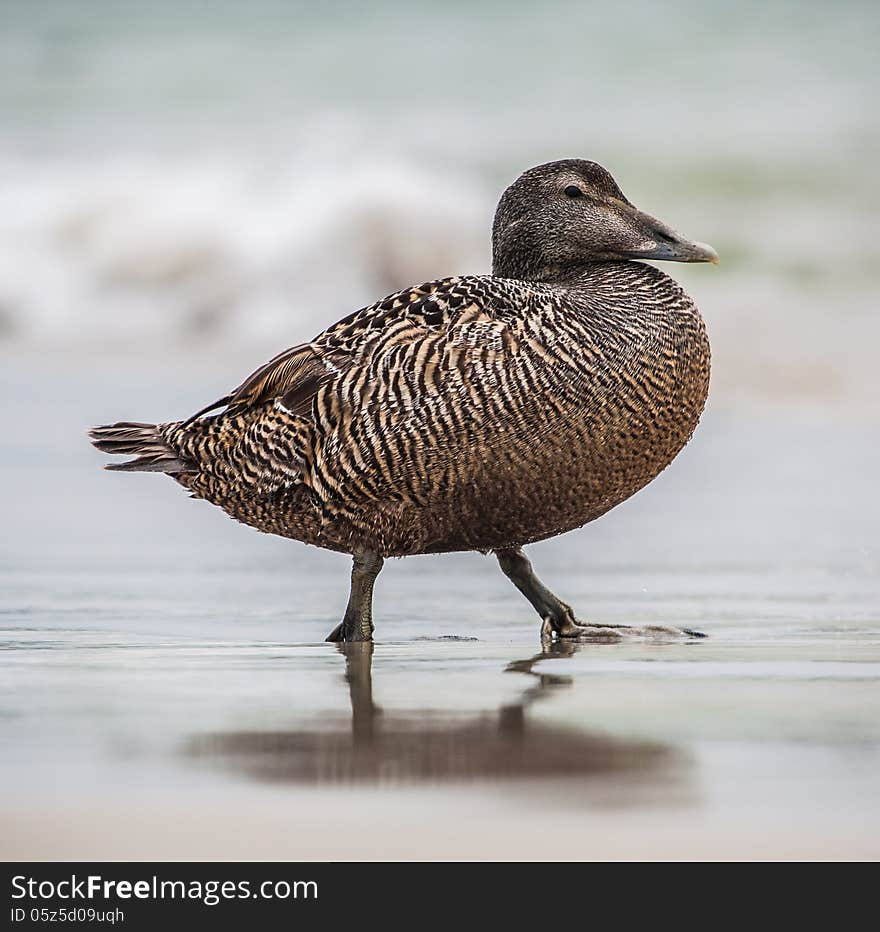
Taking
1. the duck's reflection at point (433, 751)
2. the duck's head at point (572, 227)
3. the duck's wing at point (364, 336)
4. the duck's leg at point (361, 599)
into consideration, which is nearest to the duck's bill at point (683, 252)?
the duck's head at point (572, 227)

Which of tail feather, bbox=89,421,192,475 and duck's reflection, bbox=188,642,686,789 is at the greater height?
tail feather, bbox=89,421,192,475

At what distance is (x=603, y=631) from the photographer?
7480mm

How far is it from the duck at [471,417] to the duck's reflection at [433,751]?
1.92 metres

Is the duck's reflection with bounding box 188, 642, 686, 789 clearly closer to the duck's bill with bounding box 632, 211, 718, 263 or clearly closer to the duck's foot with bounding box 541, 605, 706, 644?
the duck's foot with bounding box 541, 605, 706, 644

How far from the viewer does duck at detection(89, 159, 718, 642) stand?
662cm

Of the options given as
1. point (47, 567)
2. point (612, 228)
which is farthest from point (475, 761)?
point (47, 567)

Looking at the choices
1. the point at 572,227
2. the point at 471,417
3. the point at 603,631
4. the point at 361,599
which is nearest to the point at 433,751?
the point at 471,417

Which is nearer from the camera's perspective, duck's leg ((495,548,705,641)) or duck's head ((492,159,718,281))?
duck's leg ((495,548,705,641))

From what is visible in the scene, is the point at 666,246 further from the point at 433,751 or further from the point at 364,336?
the point at 433,751

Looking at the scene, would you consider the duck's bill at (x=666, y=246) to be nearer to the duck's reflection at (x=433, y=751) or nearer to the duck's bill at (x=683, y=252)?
the duck's bill at (x=683, y=252)

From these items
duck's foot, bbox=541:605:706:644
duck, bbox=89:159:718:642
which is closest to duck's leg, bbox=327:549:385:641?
duck, bbox=89:159:718:642

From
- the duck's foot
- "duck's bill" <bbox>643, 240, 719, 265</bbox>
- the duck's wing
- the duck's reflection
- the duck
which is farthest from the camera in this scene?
"duck's bill" <bbox>643, 240, 719, 265</bbox>

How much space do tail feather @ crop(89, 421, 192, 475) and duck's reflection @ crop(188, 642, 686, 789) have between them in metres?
3.02

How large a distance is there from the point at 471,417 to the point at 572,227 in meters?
1.45
